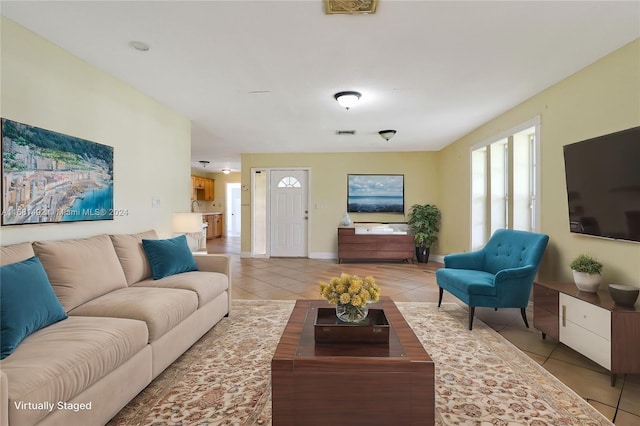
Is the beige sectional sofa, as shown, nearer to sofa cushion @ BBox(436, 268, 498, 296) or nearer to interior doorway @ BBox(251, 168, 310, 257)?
sofa cushion @ BBox(436, 268, 498, 296)

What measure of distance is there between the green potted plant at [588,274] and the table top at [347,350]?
1.61 meters

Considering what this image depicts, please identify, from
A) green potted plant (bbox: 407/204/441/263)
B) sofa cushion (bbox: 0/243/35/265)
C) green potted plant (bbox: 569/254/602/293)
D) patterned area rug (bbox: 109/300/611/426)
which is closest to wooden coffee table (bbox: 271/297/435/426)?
patterned area rug (bbox: 109/300/611/426)

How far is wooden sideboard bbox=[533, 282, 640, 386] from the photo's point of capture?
1.96m

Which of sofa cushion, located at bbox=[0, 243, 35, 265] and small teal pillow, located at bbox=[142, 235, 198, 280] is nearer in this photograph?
sofa cushion, located at bbox=[0, 243, 35, 265]

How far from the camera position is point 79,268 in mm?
2166

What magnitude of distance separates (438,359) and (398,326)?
2.47 ft

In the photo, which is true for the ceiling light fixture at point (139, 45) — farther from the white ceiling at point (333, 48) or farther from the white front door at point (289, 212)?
the white front door at point (289, 212)

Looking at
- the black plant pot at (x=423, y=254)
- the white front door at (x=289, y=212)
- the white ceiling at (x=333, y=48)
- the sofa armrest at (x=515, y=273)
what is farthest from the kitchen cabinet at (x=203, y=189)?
the sofa armrest at (x=515, y=273)

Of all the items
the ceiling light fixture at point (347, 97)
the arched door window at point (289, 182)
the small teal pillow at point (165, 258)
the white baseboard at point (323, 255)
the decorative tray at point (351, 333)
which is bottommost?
the white baseboard at point (323, 255)

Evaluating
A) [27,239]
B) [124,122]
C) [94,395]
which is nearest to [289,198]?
[124,122]

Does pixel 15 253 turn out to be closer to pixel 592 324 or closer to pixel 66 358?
pixel 66 358

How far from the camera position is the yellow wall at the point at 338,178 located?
6.97 meters

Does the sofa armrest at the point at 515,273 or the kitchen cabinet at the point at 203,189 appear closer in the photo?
the sofa armrest at the point at 515,273

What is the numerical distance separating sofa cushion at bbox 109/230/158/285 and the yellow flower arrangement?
1.85 metres
